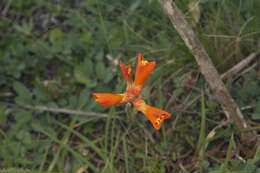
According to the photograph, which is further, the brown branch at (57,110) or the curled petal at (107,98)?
the brown branch at (57,110)

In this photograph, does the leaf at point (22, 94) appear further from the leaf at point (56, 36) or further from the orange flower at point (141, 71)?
the orange flower at point (141, 71)

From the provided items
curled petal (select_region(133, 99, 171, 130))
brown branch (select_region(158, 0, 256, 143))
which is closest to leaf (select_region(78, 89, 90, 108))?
curled petal (select_region(133, 99, 171, 130))

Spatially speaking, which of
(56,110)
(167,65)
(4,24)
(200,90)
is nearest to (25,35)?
(4,24)

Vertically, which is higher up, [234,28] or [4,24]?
[4,24]

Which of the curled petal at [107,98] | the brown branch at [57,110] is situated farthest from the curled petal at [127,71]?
the brown branch at [57,110]

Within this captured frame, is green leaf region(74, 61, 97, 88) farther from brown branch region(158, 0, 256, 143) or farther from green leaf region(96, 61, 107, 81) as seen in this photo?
brown branch region(158, 0, 256, 143)

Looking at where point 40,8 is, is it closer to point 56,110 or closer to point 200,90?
point 56,110

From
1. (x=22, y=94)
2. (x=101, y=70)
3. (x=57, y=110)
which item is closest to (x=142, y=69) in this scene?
(x=101, y=70)

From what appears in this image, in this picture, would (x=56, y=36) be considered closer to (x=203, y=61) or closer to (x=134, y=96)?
(x=134, y=96)
